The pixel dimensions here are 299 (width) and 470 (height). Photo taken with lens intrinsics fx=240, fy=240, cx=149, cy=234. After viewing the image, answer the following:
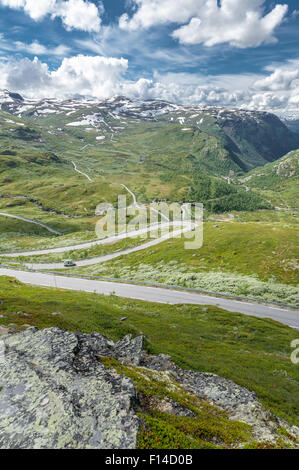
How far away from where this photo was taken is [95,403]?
11219 millimetres

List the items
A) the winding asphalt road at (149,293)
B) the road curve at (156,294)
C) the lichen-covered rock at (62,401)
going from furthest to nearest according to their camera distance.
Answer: the winding asphalt road at (149,293) < the road curve at (156,294) < the lichen-covered rock at (62,401)

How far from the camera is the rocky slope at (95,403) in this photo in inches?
373

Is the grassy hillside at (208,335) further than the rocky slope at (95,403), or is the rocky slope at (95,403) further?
the grassy hillside at (208,335)

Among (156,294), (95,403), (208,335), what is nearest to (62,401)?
(95,403)

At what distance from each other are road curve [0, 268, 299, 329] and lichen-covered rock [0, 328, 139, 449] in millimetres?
41835

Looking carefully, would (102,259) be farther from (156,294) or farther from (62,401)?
(62,401)

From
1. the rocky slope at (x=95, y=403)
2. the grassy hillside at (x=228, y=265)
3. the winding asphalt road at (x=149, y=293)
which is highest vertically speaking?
the rocky slope at (x=95, y=403)

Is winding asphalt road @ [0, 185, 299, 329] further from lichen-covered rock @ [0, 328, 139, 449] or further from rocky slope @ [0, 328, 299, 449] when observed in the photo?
lichen-covered rock @ [0, 328, 139, 449]

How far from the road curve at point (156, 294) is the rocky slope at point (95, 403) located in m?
34.4

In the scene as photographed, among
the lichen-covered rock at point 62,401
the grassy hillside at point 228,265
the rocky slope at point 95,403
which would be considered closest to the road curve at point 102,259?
the grassy hillside at point 228,265

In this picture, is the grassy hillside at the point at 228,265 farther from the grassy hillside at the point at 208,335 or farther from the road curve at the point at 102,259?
the grassy hillside at the point at 208,335

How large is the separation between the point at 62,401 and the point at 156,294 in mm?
50273
